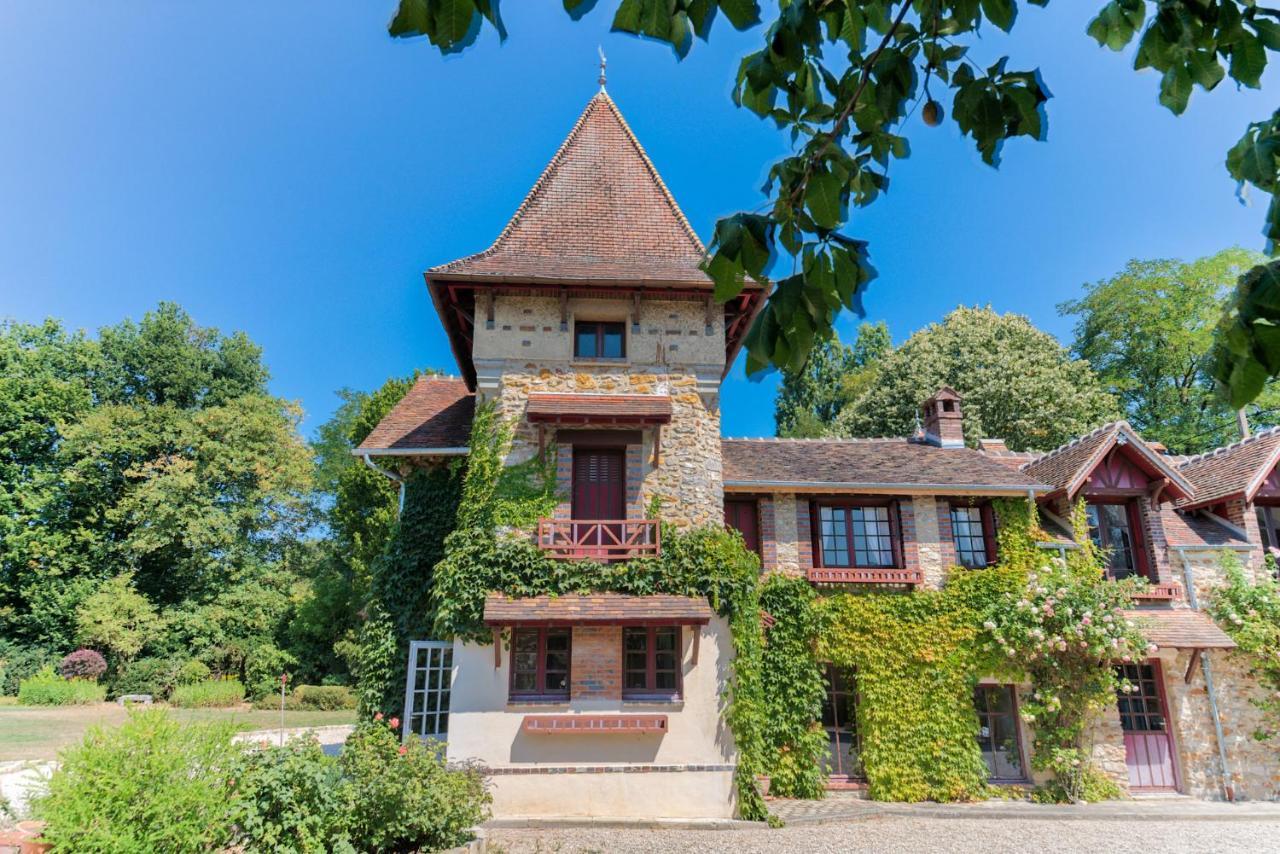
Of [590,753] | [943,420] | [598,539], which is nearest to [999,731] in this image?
[943,420]

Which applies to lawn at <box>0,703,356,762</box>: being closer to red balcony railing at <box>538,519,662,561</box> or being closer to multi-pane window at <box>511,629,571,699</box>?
multi-pane window at <box>511,629,571,699</box>

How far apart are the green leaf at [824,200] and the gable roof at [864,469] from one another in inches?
431

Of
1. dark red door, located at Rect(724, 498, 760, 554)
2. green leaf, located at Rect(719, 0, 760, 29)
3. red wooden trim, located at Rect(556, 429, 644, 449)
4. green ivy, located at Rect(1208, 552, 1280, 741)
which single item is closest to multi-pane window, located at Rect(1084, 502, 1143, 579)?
green ivy, located at Rect(1208, 552, 1280, 741)

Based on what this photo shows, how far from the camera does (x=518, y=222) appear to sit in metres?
13.6

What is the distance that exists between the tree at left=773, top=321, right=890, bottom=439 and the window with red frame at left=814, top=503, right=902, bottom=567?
2146 centimetres

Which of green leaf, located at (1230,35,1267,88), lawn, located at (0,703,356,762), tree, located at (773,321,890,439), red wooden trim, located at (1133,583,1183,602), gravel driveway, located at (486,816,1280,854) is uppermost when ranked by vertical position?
tree, located at (773,321,890,439)

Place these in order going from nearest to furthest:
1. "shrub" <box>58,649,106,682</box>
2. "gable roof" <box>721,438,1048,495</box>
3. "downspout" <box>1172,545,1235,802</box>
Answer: "downspout" <box>1172,545,1235,802</box> → "gable roof" <box>721,438,1048,495</box> → "shrub" <box>58,649,106,682</box>

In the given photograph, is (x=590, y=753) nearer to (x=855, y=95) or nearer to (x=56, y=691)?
(x=855, y=95)

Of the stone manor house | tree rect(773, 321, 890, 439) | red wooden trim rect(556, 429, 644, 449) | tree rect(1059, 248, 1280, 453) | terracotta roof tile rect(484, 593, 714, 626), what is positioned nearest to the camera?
terracotta roof tile rect(484, 593, 714, 626)

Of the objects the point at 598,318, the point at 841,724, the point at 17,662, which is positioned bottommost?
the point at 841,724

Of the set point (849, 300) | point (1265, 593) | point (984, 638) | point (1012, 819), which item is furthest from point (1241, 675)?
point (849, 300)

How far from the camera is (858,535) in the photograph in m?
13.7

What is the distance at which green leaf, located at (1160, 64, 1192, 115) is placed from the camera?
2.34 meters

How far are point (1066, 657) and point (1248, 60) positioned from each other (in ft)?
42.4
